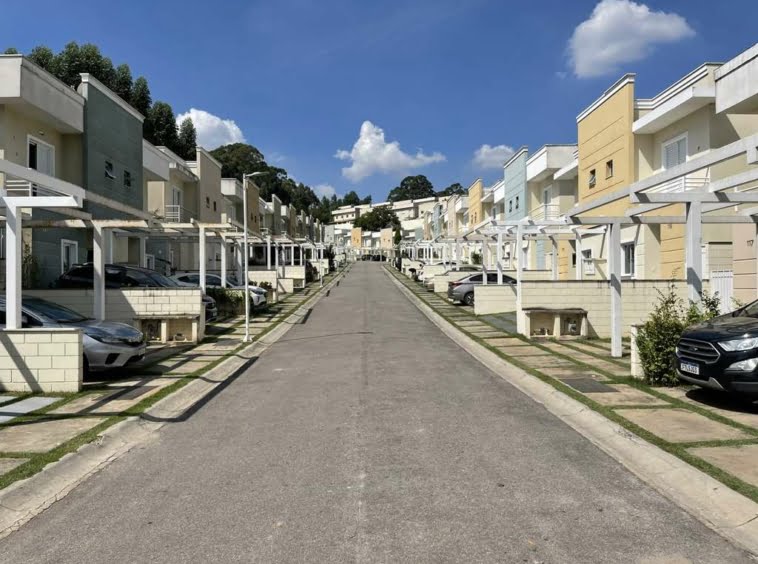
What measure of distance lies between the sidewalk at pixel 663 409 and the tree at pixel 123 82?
164ft

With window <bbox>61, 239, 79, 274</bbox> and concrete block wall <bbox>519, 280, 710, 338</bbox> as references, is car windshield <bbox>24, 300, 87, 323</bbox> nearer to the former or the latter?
window <bbox>61, 239, 79, 274</bbox>

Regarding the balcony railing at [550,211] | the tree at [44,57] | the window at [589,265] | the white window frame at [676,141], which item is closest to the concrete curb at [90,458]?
the white window frame at [676,141]

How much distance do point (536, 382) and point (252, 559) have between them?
708cm

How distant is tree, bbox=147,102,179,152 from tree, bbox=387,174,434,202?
116 metres

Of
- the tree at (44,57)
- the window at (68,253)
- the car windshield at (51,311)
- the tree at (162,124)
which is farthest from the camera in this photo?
the tree at (162,124)

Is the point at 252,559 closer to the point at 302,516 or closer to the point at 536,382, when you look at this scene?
the point at 302,516

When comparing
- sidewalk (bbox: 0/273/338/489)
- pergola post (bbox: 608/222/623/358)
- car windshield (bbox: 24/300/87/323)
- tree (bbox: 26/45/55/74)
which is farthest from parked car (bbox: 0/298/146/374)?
tree (bbox: 26/45/55/74)

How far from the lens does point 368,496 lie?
4934 millimetres

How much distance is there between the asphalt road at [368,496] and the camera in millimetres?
4035

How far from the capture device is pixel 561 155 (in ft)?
108

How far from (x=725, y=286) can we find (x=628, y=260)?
7945 millimetres

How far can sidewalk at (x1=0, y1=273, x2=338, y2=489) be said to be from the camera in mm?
6191

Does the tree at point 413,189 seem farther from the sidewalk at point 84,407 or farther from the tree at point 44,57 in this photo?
the sidewalk at point 84,407

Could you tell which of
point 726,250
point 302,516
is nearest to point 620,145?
point 726,250
